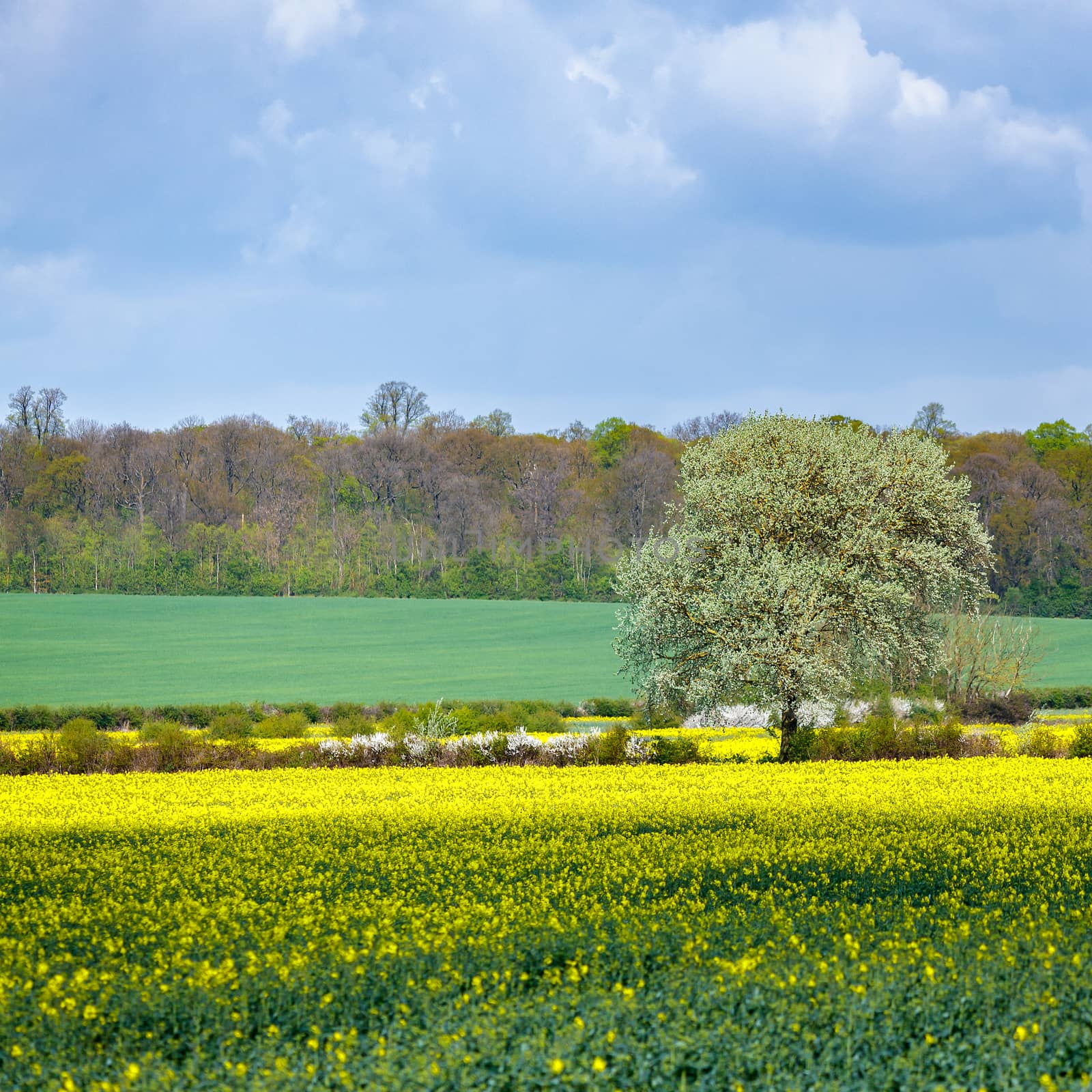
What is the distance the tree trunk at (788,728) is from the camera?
20.5m

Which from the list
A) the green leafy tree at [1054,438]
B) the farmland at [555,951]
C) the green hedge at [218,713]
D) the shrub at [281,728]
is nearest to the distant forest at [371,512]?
the green leafy tree at [1054,438]

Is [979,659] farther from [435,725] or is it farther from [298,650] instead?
[298,650]

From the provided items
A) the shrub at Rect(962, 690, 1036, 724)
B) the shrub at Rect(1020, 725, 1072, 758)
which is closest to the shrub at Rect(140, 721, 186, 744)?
the shrub at Rect(1020, 725, 1072, 758)

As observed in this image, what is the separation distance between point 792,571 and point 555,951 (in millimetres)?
14788

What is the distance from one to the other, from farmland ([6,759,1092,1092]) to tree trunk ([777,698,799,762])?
329 inches

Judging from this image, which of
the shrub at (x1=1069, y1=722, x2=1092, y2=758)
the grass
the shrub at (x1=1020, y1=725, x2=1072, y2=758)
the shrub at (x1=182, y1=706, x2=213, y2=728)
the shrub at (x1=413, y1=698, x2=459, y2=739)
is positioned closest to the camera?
the shrub at (x1=1069, y1=722, x2=1092, y2=758)

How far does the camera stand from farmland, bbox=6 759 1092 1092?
17.8 ft

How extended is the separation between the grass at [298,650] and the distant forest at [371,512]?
17.6 ft

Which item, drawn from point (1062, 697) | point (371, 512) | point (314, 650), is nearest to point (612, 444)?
point (371, 512)

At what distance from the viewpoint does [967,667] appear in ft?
110

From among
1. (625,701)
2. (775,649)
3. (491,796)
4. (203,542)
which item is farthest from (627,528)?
(491,796)

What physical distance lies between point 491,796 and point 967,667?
23820 mm

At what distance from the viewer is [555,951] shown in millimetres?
6809

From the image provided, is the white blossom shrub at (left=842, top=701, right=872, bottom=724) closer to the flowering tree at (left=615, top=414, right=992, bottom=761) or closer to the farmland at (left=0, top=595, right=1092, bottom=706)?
the flowering tree at (left=615, top=414, right=992, bottom=761)
